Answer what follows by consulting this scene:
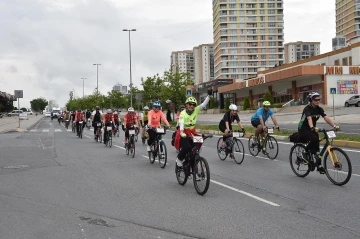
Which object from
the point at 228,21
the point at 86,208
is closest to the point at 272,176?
the point at 86,208

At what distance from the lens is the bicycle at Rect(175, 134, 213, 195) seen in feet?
26.5

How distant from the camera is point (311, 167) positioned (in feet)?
31.1

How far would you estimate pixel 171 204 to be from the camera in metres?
7.46

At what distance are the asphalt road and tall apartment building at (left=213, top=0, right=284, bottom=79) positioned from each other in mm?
124512

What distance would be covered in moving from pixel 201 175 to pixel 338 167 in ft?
9.05

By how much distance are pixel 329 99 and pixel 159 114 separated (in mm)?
44974

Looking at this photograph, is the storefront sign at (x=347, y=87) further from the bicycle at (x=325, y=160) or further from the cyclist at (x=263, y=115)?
the bicycle at (x=325, y=160)

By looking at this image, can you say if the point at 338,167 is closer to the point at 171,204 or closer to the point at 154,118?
the point at 171,204

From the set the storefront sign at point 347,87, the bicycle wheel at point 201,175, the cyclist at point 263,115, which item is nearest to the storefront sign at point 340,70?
the storefront sign at point 347,87

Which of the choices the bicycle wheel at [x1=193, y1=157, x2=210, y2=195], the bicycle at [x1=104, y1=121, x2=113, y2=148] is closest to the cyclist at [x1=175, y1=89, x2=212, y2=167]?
the bicycle wheel at [x1=193, y1=157, x2=210, y2=195]

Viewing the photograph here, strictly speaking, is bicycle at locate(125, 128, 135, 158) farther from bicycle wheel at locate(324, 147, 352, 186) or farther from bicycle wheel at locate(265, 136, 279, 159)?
bicycle wheel at locate(324, 147, 352, 186)

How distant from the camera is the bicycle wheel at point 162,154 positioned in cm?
1230

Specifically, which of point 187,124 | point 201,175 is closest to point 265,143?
point 187,124

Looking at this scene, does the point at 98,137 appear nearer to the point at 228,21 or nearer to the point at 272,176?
the point at 272,176
